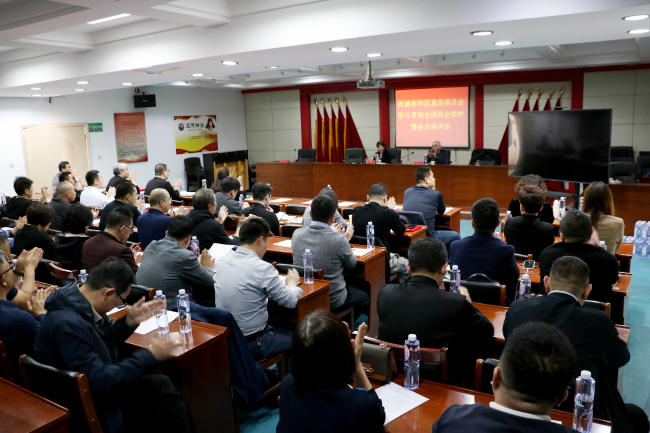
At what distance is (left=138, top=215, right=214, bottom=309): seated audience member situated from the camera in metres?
3.13

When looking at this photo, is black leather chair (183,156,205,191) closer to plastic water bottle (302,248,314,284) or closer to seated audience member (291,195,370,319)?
seated audience member (291,195,370,319)

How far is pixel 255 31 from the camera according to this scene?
477 cm

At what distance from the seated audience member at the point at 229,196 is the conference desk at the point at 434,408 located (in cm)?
407

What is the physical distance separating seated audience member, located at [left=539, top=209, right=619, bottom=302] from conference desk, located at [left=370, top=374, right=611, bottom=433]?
139cm

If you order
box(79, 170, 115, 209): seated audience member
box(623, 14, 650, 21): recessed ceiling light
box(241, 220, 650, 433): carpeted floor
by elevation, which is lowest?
box(241, 220, 650, 433): carpeted floor

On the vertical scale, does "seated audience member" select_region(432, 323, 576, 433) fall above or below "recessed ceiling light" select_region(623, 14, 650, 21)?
below

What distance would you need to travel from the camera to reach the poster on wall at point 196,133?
1255 cm

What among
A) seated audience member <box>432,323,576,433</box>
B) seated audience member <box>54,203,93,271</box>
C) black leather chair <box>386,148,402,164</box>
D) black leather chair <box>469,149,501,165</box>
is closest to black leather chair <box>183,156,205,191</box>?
black leather chair <box>386,148,402,164</box>

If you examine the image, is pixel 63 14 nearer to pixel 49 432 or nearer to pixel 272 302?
pixel 272 302

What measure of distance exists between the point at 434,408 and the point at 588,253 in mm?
1714

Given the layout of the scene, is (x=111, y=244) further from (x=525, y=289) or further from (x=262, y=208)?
(x=525, y=289)

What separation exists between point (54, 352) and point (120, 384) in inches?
12.1

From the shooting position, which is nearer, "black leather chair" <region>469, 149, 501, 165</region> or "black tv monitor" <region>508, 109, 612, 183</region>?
"black tv monitor" <region>508, 109, 612, 183</region>

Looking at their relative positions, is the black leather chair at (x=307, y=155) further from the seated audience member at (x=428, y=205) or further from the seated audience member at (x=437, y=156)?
the seated audience member at (x=428, y=205)
